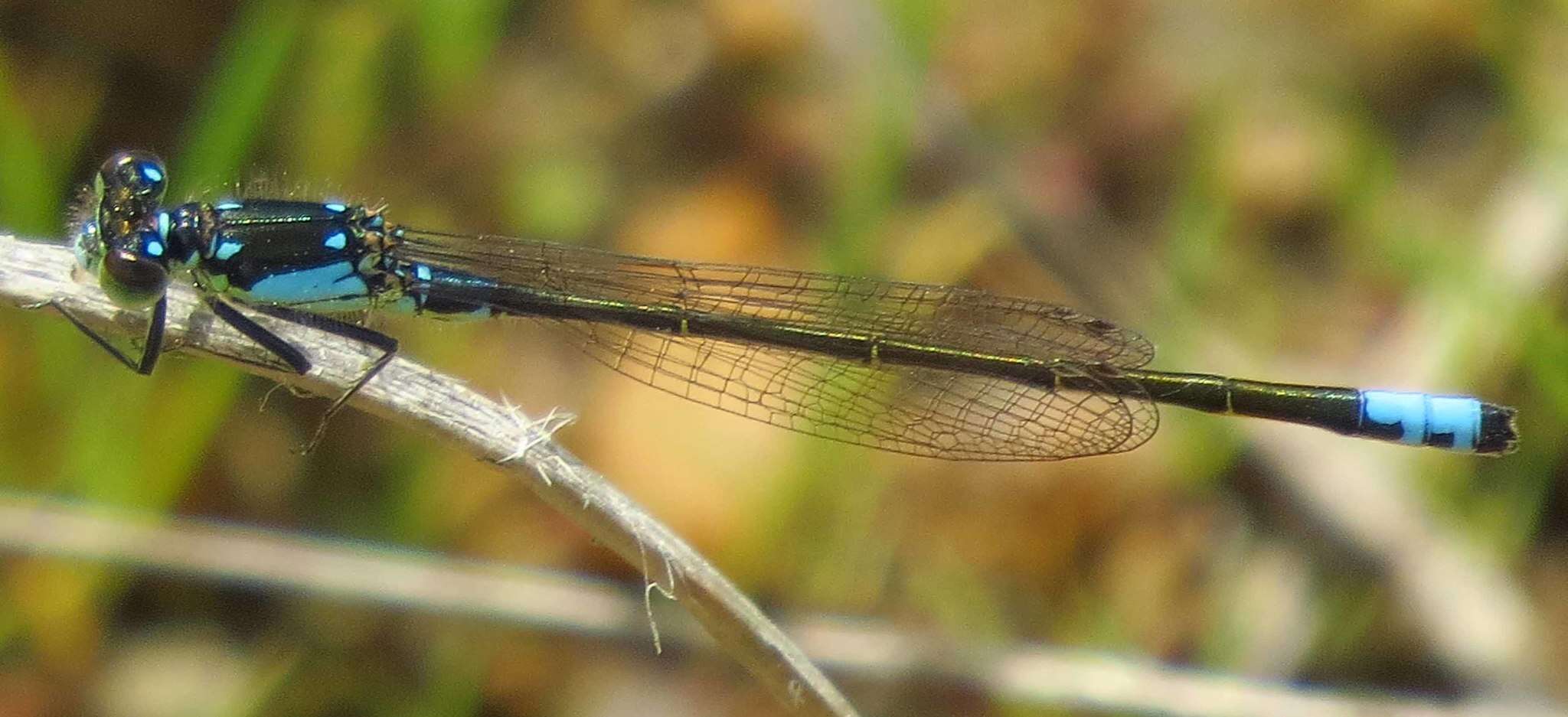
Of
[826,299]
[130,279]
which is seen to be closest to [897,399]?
[826,299]

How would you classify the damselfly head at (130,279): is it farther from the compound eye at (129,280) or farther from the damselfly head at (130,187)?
the damselfly head at (130,187)

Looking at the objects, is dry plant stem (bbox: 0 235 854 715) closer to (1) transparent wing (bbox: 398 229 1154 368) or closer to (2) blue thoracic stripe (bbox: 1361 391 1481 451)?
(1) transparent wing (bbox: 398 229 1154 368)

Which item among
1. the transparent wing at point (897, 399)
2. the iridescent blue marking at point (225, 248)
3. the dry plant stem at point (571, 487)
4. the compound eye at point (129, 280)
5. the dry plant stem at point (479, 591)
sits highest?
the transparent wing at point (897, 399)

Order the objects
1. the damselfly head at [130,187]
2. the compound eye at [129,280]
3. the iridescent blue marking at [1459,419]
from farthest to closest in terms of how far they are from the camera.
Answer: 1. the iridescent blue marking at [1459,419]
2. the damselfly head at [130,187]
3. the compound eye at [129,280]

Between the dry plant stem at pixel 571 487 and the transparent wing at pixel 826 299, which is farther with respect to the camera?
the transparent wing at pixel 826 299

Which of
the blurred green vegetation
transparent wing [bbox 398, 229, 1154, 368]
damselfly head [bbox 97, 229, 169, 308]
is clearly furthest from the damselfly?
damselfly head [bbox 97, 229, 169, 308]

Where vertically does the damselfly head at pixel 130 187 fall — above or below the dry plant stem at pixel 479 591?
above

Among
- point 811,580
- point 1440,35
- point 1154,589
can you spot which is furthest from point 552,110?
point 1440,35

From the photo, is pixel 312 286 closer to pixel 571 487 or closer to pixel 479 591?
pixel 479 591

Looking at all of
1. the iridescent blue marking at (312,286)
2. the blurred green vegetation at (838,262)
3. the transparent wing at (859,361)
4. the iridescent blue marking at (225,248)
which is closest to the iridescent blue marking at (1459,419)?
the transparent wing at (859,361)
